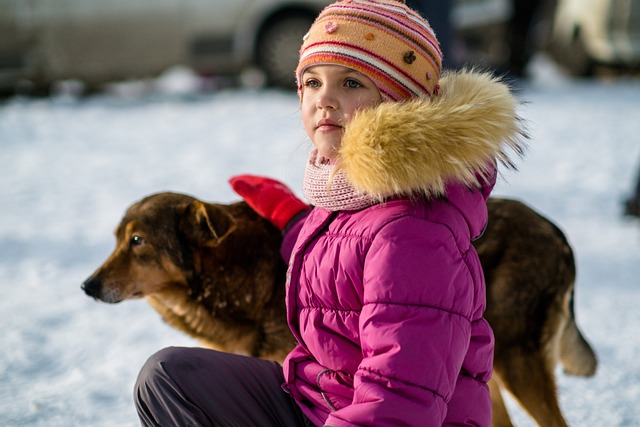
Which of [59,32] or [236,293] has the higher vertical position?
[236,293]

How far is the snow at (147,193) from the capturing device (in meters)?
3.14

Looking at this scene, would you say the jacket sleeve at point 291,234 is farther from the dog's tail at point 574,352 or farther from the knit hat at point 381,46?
the dog's tail at point 574,352

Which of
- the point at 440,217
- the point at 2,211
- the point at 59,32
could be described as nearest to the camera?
the point at 440,217

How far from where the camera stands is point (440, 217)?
1.67m

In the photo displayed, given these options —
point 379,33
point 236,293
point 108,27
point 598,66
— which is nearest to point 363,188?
point 379,33

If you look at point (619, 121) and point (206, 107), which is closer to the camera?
point (619, 121)

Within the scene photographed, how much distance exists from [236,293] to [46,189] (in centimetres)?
410

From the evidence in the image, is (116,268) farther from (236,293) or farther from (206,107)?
(206,107)

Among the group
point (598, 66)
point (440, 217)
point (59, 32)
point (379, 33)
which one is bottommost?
point (598, 66)

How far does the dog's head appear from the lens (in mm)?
2629

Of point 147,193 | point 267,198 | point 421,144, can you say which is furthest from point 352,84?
point 147,193

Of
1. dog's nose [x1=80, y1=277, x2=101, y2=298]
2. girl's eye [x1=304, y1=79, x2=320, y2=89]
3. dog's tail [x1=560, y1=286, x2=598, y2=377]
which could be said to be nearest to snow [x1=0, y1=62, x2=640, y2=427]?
dog's tail [x1=560, y1=286, x2=598, y2=377]

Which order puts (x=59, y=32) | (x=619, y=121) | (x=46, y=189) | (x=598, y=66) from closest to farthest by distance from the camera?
(x=46, y=189), (x=619, y=121), (x=59, y=32), (x=598, y=66)

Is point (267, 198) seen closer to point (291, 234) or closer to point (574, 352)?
point (291, 234)
